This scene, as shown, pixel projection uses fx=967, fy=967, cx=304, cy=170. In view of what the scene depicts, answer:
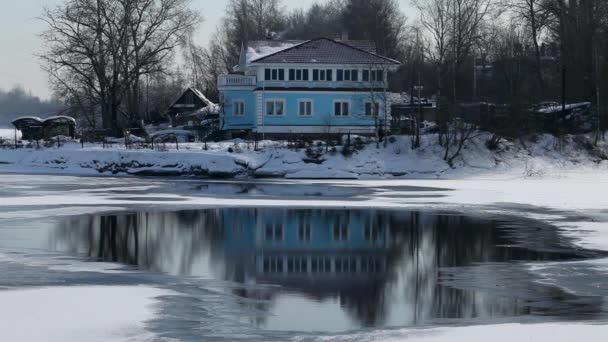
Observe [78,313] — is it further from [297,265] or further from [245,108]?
[245,108]

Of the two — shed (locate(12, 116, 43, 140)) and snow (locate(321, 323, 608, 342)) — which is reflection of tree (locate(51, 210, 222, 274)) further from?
shed (locate(12, 116, 43, 140))

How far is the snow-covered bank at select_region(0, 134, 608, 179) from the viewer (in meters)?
57.3

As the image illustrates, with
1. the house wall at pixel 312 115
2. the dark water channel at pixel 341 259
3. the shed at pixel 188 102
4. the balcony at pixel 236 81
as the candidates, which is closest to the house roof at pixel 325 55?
the house wall at pixel 312 115

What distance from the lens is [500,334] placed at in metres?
14.9

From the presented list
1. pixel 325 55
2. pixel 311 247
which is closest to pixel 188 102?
pixel 325 55

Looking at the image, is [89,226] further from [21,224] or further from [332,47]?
[332,47]

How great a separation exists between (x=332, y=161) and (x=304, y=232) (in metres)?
29.5

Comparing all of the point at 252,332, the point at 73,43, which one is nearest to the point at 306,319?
the point at 252,332

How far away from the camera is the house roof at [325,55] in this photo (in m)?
73.9

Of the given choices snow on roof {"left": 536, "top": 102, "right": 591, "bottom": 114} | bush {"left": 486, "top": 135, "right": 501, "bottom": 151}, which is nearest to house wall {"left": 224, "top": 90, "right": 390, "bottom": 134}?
snow on roof {"left": 536, "top": 102, "right": 591, "bottom": 114}

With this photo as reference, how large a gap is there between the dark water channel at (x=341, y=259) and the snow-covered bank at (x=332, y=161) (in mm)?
22729

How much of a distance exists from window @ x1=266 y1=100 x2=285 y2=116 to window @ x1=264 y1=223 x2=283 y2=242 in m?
44.1

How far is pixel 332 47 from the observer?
249 feet

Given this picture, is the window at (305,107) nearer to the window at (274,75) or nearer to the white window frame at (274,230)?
the window at (274,75)
